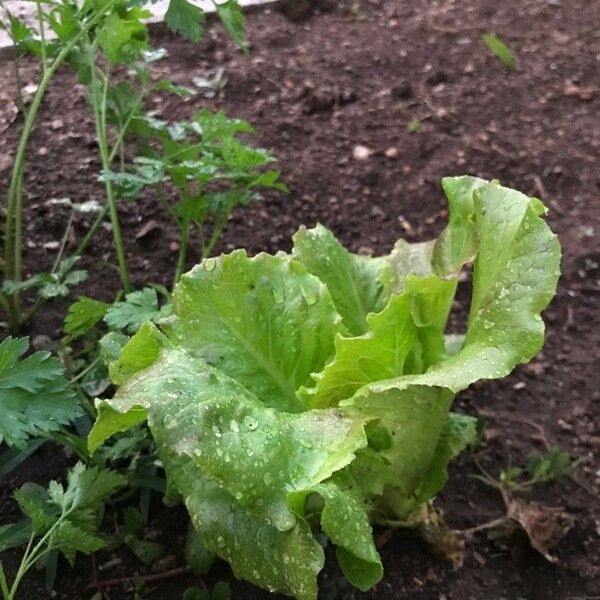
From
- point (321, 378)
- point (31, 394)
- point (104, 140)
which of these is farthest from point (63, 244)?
point (321, 378)

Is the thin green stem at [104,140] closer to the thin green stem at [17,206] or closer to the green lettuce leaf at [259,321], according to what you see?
the thin green stem at [17,206]

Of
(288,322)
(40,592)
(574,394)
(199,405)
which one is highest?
(199,405)

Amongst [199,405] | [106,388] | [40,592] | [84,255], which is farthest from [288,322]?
[84,255]

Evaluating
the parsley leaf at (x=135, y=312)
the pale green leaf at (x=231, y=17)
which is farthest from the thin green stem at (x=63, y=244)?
the pale green leaf at (x=231, y=17)

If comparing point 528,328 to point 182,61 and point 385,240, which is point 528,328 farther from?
point 182,61

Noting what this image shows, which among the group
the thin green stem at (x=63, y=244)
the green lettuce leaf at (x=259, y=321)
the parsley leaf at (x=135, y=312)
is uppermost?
the green lettuce leaf at (x=259, y=321)

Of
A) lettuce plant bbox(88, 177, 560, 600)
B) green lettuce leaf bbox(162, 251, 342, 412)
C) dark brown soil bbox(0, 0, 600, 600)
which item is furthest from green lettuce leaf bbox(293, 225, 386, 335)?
dark brown soil bbox(0, 0, 600, 600)

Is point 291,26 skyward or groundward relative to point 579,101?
skyward
